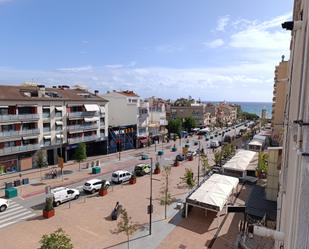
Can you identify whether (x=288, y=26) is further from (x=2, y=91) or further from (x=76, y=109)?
(x=76, y=109)

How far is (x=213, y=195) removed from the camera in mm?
25000

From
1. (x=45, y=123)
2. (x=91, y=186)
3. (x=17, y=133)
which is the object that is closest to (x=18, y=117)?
(x=17, y=133)

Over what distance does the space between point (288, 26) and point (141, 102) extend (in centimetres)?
6025

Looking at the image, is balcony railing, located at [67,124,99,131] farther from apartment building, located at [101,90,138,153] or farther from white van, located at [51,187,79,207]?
white van, located at [51,187,79,207]

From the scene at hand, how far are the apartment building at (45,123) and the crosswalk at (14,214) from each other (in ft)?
45.7

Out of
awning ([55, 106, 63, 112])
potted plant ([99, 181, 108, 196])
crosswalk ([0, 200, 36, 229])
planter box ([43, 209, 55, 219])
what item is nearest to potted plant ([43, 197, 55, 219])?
planter box ([43, 209, 55, 219])

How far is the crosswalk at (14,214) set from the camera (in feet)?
80.0

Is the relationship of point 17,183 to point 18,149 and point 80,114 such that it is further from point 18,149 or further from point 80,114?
point 80,114

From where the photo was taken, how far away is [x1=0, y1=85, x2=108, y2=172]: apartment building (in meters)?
40.0

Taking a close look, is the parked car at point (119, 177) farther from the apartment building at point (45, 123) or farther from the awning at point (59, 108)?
the awning at point (59, 108)

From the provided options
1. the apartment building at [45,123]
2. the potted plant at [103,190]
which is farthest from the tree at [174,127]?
the potted plant at [103,190]

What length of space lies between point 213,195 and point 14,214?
17884 mm

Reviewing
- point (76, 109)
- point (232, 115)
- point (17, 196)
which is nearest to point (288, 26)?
point (17, 196)

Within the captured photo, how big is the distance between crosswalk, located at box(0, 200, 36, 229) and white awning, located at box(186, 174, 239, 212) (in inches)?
572
